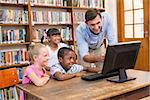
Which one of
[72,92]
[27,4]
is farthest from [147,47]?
[72,92]

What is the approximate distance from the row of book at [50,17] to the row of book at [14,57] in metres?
0.53

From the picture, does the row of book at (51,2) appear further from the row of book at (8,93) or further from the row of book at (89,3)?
the row of book at (8,93)

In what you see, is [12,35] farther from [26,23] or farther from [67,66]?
[67,66]

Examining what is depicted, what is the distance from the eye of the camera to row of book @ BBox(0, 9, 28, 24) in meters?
3.37

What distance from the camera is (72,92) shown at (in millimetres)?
1540

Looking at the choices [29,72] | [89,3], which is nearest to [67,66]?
[29,72]

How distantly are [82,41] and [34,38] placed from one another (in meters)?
1.40

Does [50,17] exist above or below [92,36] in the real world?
above

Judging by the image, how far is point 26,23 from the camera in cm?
355

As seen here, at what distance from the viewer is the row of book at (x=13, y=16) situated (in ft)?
11.1

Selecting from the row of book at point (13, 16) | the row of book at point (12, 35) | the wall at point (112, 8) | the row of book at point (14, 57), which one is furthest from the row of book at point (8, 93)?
the wall at point (112, 8)

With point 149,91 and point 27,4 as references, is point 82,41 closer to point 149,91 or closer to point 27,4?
point 149,91

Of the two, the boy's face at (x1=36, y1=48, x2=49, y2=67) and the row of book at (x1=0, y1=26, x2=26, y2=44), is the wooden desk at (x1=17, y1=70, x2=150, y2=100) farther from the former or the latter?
the row of book at (x1=0, y1=26, x2=26, y2=44)

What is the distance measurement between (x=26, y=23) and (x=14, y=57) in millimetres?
571
